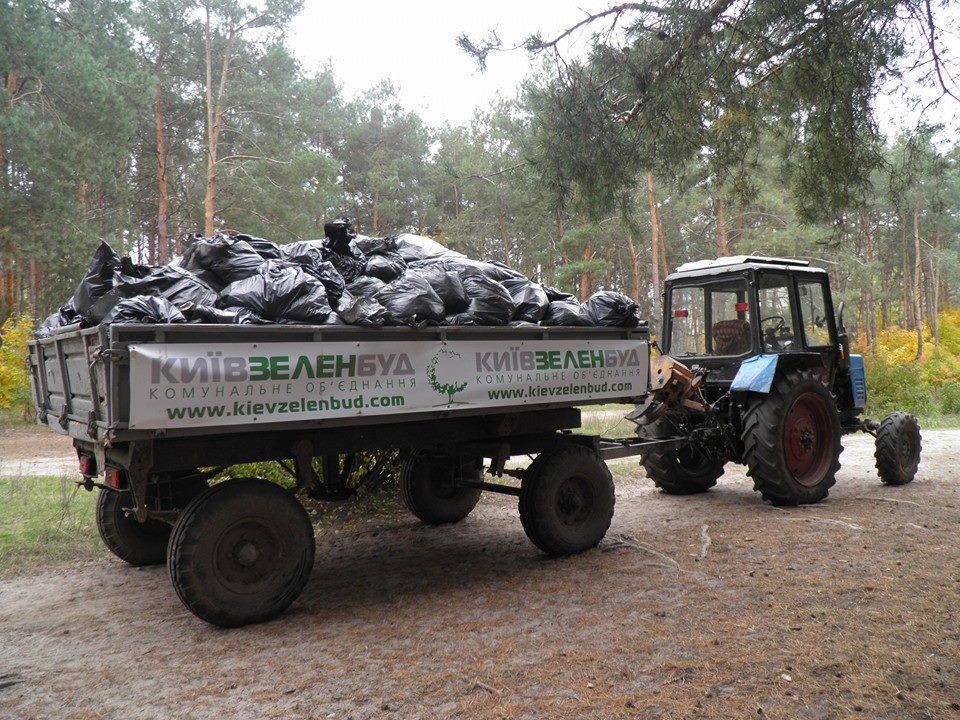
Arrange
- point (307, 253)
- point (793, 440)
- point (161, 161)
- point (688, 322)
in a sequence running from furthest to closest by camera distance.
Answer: point (161, 161)
point (688, 322)
point (793, 440)
point (307, 253)

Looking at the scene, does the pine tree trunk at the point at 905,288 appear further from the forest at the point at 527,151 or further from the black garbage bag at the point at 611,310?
the black garbage bag at the point at 611,310

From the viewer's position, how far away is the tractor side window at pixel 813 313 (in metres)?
8.22

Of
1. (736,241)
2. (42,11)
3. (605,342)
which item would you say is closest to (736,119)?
(605,342)

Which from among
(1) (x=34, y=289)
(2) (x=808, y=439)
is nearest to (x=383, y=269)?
(2) (x=808, y=439)

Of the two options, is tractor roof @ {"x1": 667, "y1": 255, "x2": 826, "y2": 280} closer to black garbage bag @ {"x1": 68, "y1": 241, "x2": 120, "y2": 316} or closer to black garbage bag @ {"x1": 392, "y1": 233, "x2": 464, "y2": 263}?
black garbage bag @ {"x1": 392, "y1": 233, "x2": 464, "y2": 263}

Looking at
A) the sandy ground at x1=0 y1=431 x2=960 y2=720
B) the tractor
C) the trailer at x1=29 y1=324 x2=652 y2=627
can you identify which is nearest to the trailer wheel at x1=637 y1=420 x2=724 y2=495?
the tractor

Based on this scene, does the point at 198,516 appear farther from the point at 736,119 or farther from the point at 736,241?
the point at 736,241

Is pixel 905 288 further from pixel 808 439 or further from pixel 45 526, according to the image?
pixel 45 526

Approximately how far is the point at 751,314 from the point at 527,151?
2.85m

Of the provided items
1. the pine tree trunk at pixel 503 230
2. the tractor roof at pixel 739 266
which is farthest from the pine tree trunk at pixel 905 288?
the tractor roof at pixel 739 266

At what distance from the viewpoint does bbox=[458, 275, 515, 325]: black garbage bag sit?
535cm

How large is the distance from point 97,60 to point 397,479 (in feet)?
47.4

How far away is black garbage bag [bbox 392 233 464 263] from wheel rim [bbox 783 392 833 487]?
404 cm

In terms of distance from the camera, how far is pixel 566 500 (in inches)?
237
